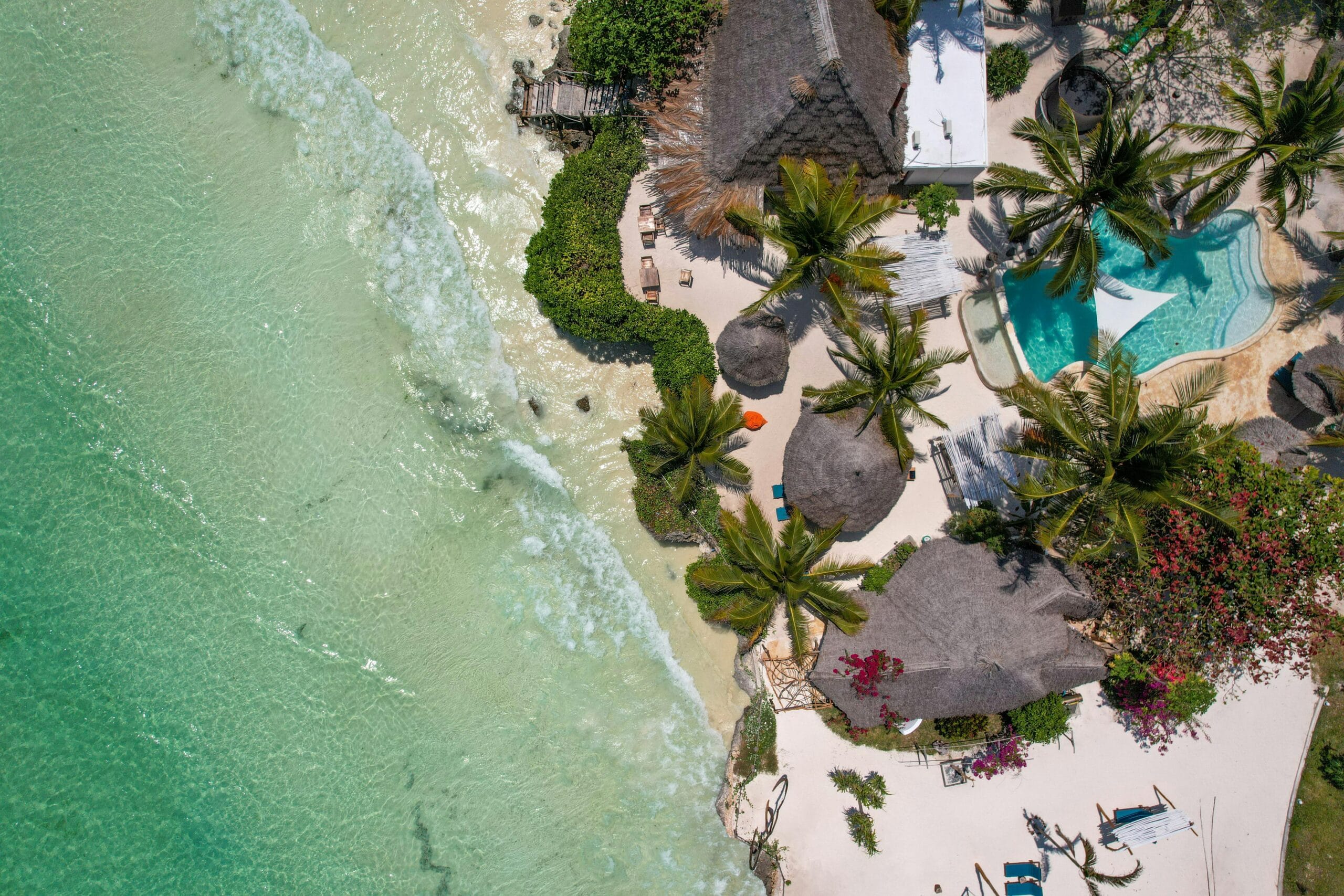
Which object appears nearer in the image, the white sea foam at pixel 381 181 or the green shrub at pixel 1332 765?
the green shrub at pixel 1332 765

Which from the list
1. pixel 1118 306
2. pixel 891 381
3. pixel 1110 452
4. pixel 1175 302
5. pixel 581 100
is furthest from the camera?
pixel 1175 302

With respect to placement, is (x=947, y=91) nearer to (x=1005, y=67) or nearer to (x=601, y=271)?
(x=1005, y=67)

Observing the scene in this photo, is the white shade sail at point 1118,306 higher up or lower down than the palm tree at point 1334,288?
lower down

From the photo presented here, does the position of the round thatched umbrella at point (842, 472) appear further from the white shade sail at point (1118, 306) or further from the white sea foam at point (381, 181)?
the white sea foam at point (381, 181)

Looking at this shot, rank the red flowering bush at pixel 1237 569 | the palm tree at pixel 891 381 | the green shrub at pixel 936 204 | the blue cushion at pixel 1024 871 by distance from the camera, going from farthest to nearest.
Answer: the blue cushion at pixel 1024 871 < the green shrub at pixel 936 204 < the palm tree at pixel 891 381 < the red flowering bush at pixel 1237 569

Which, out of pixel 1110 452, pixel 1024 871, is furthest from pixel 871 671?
pixel 1024 871

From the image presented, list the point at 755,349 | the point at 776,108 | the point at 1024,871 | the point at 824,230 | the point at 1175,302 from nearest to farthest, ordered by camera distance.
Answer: the point at 824,230 < the point at 776,108 < the point at 755,349 < the point at 1024,871 < the point at 1175,302

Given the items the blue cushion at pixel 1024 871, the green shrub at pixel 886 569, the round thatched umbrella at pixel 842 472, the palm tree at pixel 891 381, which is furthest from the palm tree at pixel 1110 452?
the blue cushion at pixel 1024 871

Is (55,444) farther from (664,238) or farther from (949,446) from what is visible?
(949,446)
